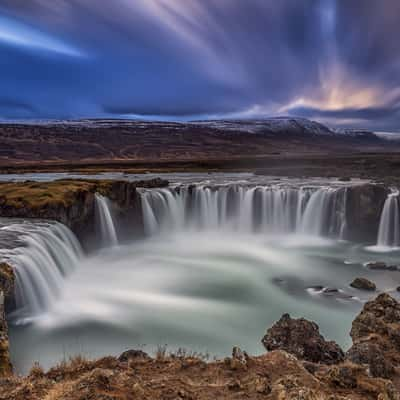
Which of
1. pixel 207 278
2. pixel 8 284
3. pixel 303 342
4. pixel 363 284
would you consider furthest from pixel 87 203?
pixel 303 342

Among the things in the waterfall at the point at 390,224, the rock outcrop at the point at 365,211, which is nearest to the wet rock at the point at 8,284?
the rock outcrop at the point at 365,211

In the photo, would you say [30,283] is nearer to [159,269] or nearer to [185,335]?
[185,335]

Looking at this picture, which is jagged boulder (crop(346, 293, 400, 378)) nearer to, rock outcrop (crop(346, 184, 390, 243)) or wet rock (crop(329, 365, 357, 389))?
wet rock (crop(329, 365, 357, 389))

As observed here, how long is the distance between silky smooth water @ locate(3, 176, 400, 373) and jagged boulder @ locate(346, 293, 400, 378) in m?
1.91

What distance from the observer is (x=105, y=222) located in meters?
21.4

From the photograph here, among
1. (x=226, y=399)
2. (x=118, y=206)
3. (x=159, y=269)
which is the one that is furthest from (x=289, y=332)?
(x=118, y=206)

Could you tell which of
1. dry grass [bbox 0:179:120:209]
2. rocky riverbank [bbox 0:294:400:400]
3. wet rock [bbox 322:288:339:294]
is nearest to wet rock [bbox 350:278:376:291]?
wet rock [bbox 322:288:339:294]

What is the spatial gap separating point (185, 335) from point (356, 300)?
7038 millimetres

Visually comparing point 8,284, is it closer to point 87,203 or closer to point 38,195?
point 38,195

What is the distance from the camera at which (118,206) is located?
23172 millimetres

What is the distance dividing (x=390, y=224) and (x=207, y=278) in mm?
14109

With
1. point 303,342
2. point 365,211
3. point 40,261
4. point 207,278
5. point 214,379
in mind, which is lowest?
point 207,278

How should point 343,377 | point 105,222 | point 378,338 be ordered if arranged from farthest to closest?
point 105,222, point 378,338, point 343,377

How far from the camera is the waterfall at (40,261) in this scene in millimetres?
10820
